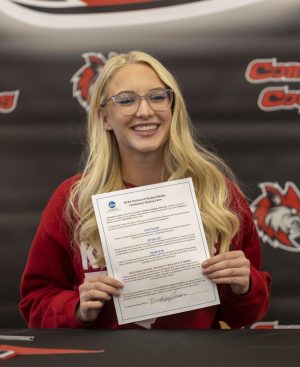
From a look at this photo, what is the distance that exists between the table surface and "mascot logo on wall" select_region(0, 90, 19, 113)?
1.12 meters

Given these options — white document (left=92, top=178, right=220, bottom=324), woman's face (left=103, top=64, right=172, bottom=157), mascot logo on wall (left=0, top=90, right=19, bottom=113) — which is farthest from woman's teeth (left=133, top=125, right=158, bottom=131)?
mascot logo on wall (left=0, top=90, right=19, bottom=113)

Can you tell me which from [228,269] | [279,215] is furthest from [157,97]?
[279,215]

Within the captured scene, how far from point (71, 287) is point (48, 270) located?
4.0 inches

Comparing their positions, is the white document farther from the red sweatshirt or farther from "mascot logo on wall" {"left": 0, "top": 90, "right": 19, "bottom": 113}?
"mascot logo on wall" {"left": 0, "top": 90, "right": 19, "bottom": 113}

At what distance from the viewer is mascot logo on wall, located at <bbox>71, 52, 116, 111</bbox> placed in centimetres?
215

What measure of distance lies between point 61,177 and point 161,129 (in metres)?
0.75

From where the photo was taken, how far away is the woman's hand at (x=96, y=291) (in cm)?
132

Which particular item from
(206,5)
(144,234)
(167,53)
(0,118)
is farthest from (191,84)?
(144,234)

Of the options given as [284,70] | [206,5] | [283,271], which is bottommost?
[283,271]

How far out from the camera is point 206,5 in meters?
2.10

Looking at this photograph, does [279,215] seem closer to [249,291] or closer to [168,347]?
[249,291]

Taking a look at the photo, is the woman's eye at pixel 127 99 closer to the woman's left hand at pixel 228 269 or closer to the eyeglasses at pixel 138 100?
the eyeglasses at pixel 138 100

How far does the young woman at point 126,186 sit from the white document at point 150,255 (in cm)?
11

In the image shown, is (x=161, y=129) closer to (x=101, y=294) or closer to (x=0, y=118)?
(x=101, y=294)
